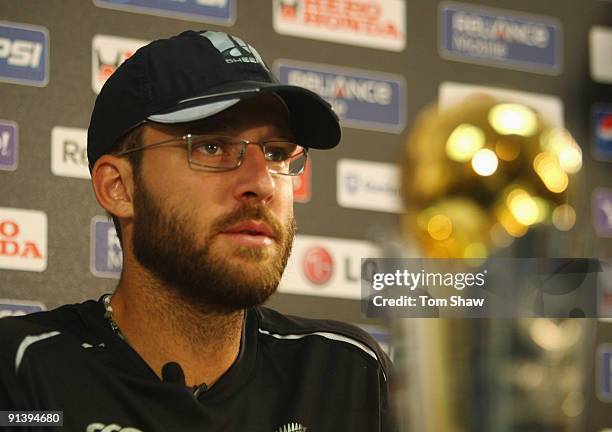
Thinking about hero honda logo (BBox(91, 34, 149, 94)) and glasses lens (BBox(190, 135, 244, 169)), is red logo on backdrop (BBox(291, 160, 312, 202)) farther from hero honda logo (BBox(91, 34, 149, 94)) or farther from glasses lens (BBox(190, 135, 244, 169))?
glasses lens (BBox(190, 135, 244, 169))

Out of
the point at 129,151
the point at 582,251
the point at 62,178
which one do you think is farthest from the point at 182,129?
the point at 582,251

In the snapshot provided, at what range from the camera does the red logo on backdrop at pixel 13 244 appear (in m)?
1.74

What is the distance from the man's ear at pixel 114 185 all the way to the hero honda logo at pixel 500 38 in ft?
3.53

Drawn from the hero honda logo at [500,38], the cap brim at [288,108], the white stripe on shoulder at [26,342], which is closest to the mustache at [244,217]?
the cap brim at [288,108]

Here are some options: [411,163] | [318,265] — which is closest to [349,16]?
[411,163]

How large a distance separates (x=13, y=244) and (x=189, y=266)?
0.64 meters

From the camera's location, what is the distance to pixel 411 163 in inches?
82.4

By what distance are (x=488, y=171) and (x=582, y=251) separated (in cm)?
26

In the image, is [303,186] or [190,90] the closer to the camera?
[190,90]

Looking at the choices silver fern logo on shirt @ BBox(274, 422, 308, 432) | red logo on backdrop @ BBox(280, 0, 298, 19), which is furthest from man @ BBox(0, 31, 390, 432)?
red logo on backdrop @ BBox(280, 0, 298, 19)

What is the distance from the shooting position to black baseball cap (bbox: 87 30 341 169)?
119 centimetres

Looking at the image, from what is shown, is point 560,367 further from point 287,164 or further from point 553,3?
point 287,164

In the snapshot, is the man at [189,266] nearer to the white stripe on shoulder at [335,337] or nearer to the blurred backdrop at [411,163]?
the white stripe on shoulder at [335,337]

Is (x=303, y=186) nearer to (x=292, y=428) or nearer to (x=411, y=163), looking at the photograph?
(x=411, y=163)
